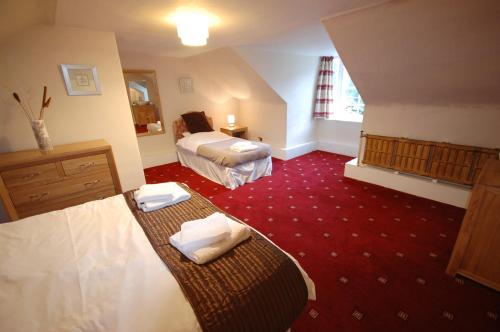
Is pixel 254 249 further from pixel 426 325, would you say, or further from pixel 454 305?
pixel 454 305

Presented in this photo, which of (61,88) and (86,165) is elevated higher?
(61,88)

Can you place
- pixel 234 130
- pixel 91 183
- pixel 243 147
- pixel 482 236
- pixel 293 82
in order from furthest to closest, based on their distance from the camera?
1. pixel 234 130
2. pixel 293 82
3. pixel 243 147
4. pixel 91 183
5. pixel 482 236

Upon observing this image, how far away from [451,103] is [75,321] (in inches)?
142

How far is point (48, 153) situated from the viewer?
80.9 inches

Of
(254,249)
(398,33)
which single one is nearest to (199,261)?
(254,249)

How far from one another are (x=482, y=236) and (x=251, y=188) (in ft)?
7.59

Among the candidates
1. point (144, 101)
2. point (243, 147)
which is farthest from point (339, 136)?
point (144, 101)

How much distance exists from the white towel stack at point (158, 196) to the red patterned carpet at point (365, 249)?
0.98 meters

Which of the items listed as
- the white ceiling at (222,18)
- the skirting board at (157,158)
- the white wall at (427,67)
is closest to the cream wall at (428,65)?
the white wall at (427,67)

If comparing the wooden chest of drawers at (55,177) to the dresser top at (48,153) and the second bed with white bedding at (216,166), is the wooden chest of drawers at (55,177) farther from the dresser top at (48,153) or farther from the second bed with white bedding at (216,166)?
the second bed with white bedding at (216,166)

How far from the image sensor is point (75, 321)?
33.1 inches

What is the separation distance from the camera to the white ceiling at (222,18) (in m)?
1.61

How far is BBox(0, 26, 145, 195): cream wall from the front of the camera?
2.06 metres

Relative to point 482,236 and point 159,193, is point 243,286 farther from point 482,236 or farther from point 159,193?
point 482,236
